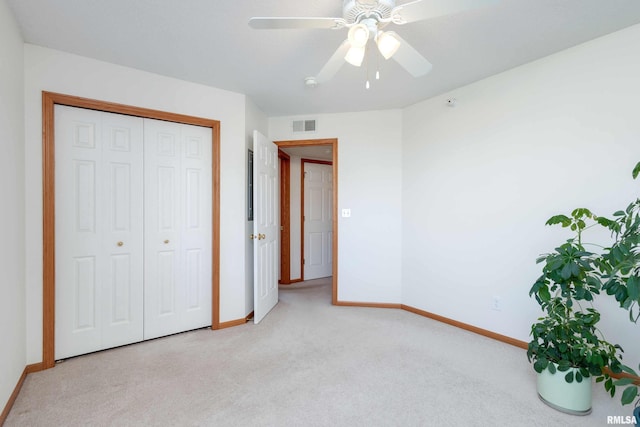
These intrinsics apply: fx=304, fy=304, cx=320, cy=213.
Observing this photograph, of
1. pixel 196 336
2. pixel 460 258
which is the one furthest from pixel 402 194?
pixel 196 336

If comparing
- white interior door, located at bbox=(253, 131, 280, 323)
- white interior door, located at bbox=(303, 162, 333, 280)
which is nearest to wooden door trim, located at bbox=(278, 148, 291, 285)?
white interior door, located at bbox=(303, 162, 333, 280)

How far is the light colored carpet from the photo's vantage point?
5.48ft

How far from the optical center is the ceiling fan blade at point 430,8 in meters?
1.26

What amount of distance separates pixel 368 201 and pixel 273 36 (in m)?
2.11

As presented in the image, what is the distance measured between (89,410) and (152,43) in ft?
7.74

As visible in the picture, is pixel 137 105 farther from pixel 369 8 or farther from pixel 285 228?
pixel 285 228

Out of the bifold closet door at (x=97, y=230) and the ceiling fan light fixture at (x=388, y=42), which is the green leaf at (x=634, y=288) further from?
the bifold closet door at (x=97, y=230)

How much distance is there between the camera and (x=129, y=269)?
256 cm

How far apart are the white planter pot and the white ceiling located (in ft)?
6.87

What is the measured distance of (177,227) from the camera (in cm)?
279

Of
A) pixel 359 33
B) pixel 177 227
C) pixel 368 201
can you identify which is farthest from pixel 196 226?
pixel 359 33

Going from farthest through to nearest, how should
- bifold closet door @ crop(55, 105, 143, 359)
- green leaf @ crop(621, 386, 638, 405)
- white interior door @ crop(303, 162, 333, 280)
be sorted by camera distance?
1. white interior door @ crop(303, 162, 333, 280)
2. bifold closet door @ crop(55, 105, 143, 359)
3. green leaf @ crop(621, 386, 638, 405)

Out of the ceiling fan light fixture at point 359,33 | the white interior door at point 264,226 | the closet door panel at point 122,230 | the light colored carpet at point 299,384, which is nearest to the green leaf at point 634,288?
the light colored carpet at point 299,384

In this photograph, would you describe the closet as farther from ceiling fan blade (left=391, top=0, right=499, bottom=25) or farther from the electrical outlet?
the electrical outlet
